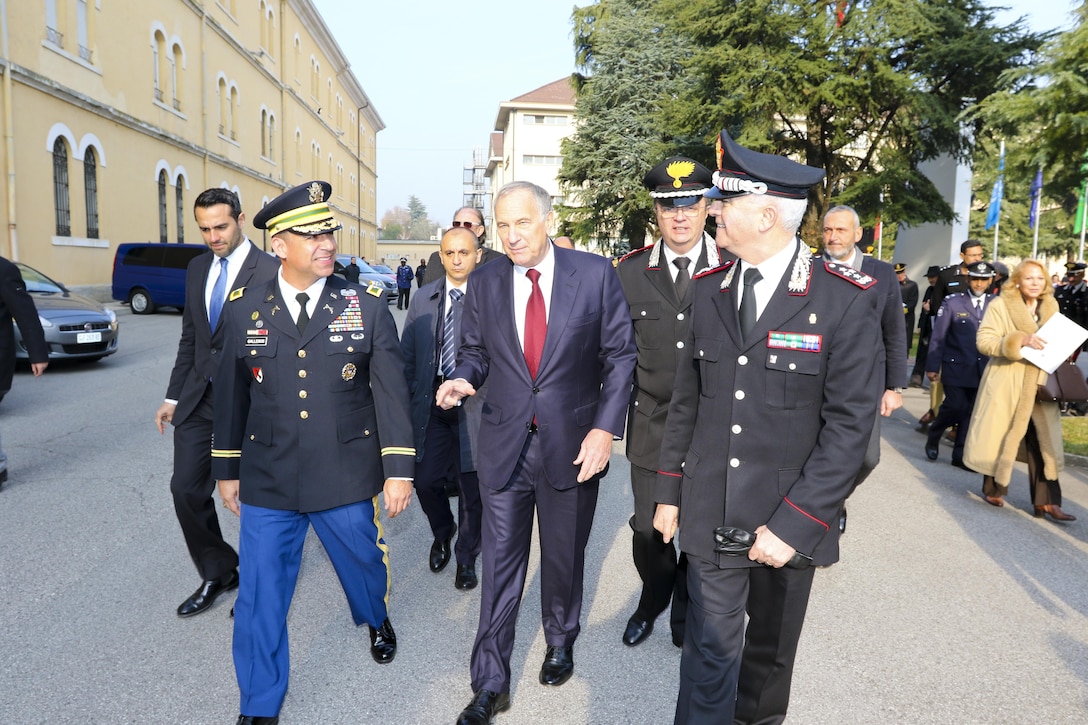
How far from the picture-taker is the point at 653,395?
386 cm

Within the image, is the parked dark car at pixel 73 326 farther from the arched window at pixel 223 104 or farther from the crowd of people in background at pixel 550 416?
the arched window at pixel 223 104

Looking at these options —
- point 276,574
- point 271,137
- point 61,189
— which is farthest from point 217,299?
point 271,137

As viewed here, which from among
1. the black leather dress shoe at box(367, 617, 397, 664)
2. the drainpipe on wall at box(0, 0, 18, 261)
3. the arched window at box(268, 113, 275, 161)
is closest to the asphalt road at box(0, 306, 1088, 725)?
the black leather dress shoe at box(367, 617, 397, 664)

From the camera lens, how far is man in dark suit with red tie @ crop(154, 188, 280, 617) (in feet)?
13.4

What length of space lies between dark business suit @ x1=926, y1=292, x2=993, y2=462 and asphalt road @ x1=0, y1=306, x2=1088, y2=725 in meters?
1.43

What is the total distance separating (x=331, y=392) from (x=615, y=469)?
15.7ft

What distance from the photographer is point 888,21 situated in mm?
21000

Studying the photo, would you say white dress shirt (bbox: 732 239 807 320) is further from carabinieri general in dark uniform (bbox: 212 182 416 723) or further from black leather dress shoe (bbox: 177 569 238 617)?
black leather dress shoe (bbox: 177 569 238 617)

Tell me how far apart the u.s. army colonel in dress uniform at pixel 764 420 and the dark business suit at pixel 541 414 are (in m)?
0.71

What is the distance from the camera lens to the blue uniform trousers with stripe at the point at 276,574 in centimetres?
306

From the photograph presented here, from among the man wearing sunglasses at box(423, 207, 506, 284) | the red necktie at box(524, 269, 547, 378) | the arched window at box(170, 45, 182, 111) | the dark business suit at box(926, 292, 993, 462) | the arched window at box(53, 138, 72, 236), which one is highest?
the arched window at box(170, 45, 182, 111)

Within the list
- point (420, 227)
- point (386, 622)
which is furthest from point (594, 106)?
point (420, 227)

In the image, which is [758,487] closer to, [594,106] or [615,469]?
[615,469]

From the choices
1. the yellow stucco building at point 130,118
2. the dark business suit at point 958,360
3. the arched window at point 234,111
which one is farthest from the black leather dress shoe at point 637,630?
the arched window at point 234,111
